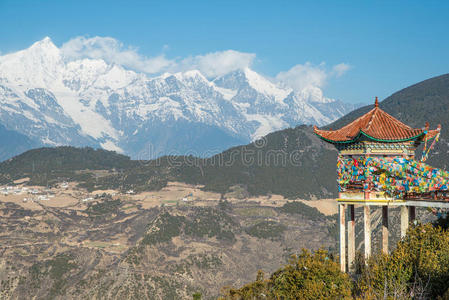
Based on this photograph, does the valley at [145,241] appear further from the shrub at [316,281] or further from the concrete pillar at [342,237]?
the concrete pillar at [342,237]

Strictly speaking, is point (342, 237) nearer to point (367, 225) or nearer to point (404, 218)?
point (367, 225)

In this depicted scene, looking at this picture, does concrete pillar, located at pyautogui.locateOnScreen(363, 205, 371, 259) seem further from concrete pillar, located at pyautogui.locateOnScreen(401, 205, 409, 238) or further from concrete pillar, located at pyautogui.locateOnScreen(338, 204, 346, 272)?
concrete pillar, located at pyautogui.locateOnScreen(401, 205, 409, 238)

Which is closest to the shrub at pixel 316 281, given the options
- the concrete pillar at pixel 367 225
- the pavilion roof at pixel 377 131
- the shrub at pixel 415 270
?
the shrub at pixel 415 270

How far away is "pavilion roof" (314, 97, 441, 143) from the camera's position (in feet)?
106

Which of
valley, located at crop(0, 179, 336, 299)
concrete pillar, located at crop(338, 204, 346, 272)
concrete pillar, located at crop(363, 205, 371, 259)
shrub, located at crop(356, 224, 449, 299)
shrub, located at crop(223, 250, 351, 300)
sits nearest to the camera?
shrub, located at crop(356, 224, 449, 299)

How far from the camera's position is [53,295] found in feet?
372

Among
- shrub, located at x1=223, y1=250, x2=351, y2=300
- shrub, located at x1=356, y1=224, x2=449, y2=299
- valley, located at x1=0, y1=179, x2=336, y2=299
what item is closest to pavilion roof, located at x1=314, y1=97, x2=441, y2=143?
shrub, located at x1=356, y1=224, x2=449, y2=299

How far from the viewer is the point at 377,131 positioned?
1307 inches

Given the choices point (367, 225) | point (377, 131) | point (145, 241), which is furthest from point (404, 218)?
point (145, 241)

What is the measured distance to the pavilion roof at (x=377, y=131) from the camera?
32.4m

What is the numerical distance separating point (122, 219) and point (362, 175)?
14133 cm

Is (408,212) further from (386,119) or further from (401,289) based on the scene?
(401,289)

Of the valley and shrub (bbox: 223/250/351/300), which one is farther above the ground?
shrub (bbox: 223/250/351/300)

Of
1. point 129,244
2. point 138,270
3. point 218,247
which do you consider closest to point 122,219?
point 129,244
